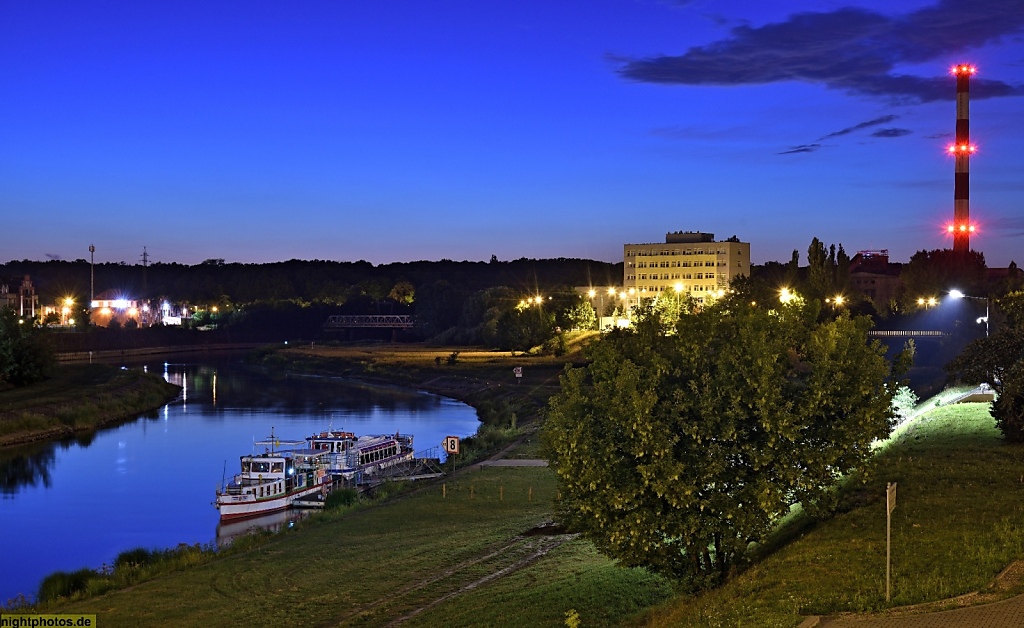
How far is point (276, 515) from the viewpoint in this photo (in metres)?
45.7

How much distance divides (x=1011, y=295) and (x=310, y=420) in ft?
179

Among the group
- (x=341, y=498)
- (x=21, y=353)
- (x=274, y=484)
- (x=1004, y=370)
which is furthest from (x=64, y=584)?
(x=21, y=353)

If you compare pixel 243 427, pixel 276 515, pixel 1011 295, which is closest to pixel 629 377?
pixel 1011 295

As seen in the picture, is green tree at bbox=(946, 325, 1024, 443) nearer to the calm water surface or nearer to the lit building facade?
the calm water surface

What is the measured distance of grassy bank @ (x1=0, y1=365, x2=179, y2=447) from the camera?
67188 mm

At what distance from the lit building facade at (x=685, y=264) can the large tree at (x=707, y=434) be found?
14848 centimetres

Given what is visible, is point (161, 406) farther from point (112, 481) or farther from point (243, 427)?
point (112, 481)

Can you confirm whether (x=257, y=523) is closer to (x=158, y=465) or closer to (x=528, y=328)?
(x=158, y=465)

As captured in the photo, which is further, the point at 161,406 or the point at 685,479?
the point at 161,406

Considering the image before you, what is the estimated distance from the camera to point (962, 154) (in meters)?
106

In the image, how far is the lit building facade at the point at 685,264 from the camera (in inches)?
6905

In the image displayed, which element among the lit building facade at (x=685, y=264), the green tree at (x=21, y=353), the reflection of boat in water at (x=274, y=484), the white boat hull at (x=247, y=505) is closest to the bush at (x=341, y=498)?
the reflection of boat in water at (x=274, y=484)

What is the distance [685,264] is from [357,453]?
13357 centimetres

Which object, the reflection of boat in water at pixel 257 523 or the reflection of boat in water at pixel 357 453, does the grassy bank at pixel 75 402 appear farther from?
the reflection of boat in water at pixel 257 523
